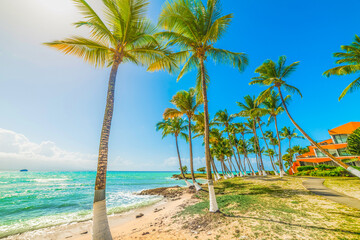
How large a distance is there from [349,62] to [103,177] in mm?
19995

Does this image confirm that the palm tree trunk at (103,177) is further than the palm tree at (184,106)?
No

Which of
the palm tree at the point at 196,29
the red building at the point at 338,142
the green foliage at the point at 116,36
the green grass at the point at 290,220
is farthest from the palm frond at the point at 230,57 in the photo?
the red building at the point at 338,142

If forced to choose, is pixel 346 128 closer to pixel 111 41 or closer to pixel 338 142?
pixel 338 142

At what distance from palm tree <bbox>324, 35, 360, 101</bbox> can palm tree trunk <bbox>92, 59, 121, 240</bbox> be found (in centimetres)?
1753

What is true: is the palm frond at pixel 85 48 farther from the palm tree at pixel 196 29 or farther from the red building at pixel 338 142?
the red building at pixel 338 142

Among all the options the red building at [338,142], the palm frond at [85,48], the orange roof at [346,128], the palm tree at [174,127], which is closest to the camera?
the palm frond at [85,48]

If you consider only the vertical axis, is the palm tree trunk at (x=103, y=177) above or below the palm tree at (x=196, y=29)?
below

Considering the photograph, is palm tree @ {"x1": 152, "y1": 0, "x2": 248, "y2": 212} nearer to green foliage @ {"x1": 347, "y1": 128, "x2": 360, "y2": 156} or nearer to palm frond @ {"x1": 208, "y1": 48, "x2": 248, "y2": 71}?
palm frond @ {"x1": 208, "y1": 48, "x2": 248, "y2": 71}

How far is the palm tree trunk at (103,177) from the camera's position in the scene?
389cm

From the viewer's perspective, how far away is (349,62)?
12.0 meters

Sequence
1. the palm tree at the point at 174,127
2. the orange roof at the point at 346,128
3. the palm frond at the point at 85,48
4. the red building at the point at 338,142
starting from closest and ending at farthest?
the palm frond at the point at 85,48 < the palm tree at the point at 174,127 < the red building at the point at 338,142 < the orange roof at the point at 346,128

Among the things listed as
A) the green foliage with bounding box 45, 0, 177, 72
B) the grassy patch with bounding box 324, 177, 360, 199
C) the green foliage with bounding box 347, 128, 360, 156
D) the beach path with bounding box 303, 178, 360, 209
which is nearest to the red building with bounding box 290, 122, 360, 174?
the green foliage with bounding box 347, 128, 360, 156

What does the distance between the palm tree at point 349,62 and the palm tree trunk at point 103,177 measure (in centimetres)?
1753

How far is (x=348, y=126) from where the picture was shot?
1065 inches
